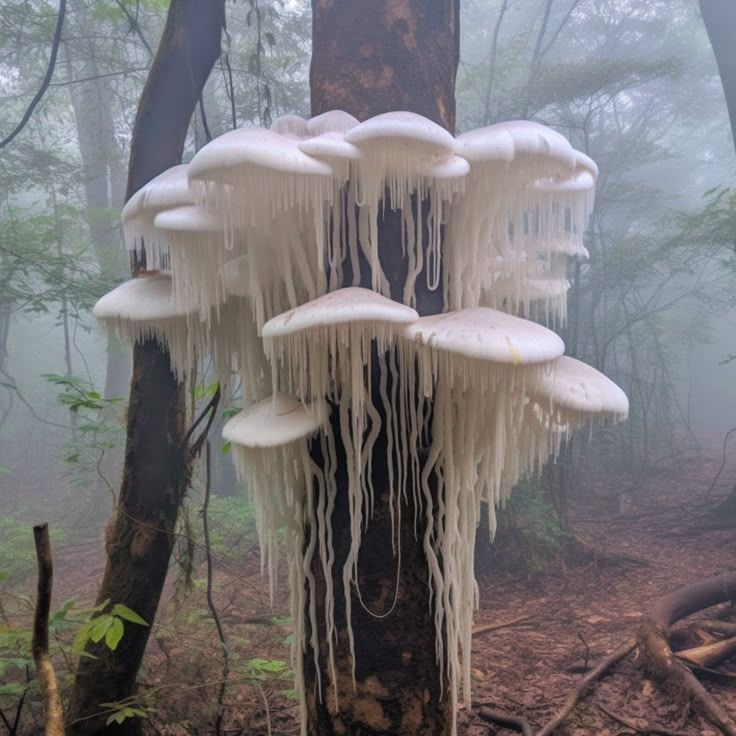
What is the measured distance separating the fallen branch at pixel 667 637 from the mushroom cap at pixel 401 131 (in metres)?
3.12

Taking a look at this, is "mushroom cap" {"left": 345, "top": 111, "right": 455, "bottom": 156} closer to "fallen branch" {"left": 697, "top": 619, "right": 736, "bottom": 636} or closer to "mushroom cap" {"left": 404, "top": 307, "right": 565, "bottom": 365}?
"mushroom cap" {"left": 404, "top": 307, "right": 565, "bottom": 365}

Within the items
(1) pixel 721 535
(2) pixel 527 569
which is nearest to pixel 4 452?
(2) pixel 527 569

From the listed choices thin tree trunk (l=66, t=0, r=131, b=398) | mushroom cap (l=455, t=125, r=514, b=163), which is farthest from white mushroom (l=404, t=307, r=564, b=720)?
thin tree trunk (l=66, t=0, r=131, b=398)

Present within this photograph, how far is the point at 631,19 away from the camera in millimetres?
15812

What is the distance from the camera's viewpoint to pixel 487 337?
1.16m

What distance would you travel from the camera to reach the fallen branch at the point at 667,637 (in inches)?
112

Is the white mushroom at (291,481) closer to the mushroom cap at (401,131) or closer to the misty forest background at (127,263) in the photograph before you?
the misty forest background at (127,263)

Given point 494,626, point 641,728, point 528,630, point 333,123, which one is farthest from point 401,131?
point 528,630

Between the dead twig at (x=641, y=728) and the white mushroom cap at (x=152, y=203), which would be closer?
the white mushroom cap at (x=152, y=203)

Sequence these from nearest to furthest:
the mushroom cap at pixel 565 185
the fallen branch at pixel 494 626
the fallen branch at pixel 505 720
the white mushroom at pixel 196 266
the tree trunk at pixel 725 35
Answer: the white mushroom at pixel 196 266 < the mushroom cap at pixel 565 185 < the fallen branch at pixel 505 720 < the fallen branch at pixel 494 626 < the tree trunk at pixel 725 35

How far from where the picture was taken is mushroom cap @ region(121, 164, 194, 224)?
1.47 meters

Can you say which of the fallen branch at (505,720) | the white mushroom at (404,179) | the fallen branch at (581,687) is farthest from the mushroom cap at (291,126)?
the fallen branch at (581,687)

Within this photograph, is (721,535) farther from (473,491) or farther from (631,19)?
(631,19)

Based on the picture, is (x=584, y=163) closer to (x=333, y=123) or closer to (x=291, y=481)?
(x=333, y=123)
